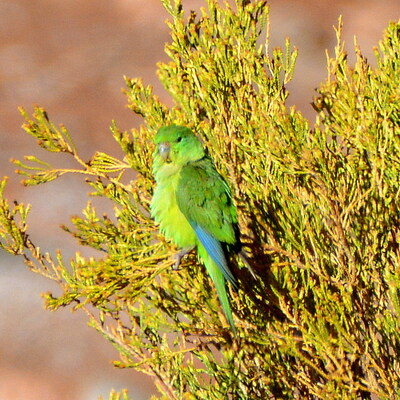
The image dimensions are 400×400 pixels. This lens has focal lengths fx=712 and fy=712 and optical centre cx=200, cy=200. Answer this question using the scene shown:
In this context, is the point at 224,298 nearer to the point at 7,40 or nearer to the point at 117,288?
the point at 117,288

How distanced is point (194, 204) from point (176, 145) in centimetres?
33

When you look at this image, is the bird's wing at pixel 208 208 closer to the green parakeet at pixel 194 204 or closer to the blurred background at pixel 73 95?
the green parakeet at pixel 194 204

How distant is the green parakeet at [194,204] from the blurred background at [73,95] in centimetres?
508

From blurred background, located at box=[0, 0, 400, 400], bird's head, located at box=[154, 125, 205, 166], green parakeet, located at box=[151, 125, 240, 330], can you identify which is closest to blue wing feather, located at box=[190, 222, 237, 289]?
green parakeet, located at box=[151, 125, 240, 330]

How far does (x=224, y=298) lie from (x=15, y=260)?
20.7 ft

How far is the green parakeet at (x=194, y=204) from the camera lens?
330 centimetres

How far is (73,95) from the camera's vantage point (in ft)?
42.8

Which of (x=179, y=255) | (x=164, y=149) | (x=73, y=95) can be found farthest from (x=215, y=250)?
(x=73, y=95)

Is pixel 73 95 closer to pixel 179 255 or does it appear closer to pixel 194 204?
pixel 194 204

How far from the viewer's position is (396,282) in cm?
306

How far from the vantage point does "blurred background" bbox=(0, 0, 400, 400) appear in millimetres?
8539

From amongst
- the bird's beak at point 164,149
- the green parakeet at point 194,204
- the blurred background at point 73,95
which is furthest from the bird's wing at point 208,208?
the blurred background at point 73,95

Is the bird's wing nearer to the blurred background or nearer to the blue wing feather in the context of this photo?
the blue wing feather

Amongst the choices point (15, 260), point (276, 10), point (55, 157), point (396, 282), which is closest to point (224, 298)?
point (396, 282)
